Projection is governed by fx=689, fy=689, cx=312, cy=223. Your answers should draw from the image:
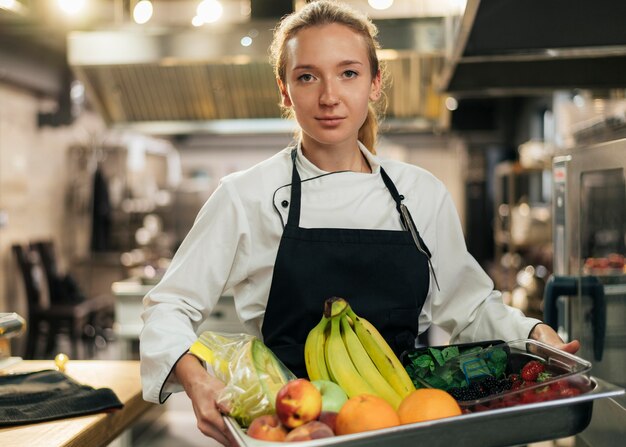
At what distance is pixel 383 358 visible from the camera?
122cm

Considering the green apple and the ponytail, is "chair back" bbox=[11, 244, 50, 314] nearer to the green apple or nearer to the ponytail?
the ponytail

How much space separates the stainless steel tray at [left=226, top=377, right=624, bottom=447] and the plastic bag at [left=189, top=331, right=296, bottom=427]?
0.04m

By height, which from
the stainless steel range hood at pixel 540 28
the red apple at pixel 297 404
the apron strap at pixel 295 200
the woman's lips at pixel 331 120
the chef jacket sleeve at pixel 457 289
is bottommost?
the red apple at pixel 297 404

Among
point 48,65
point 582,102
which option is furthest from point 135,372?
point 48,65

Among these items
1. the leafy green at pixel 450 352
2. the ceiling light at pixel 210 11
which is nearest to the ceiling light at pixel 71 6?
the ceiling light at pixel 210 11

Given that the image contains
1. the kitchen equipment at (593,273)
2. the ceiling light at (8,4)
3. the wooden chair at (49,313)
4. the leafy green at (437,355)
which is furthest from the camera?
the wooden chair at (49,313)

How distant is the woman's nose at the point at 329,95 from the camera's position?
132 cm

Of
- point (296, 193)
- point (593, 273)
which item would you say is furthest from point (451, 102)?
point (296, 193)

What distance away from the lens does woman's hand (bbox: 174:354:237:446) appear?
1081 millimetres

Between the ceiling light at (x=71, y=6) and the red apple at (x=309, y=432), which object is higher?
the ceiling light at (x=71, y=6)

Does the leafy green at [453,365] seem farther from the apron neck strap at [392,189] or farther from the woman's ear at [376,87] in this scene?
the woman's ear at [376,87]

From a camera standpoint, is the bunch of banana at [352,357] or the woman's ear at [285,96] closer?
the bunch of banana at [352,357]

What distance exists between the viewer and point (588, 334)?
1.66m

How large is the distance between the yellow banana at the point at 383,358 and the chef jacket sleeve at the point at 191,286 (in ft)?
0.98
